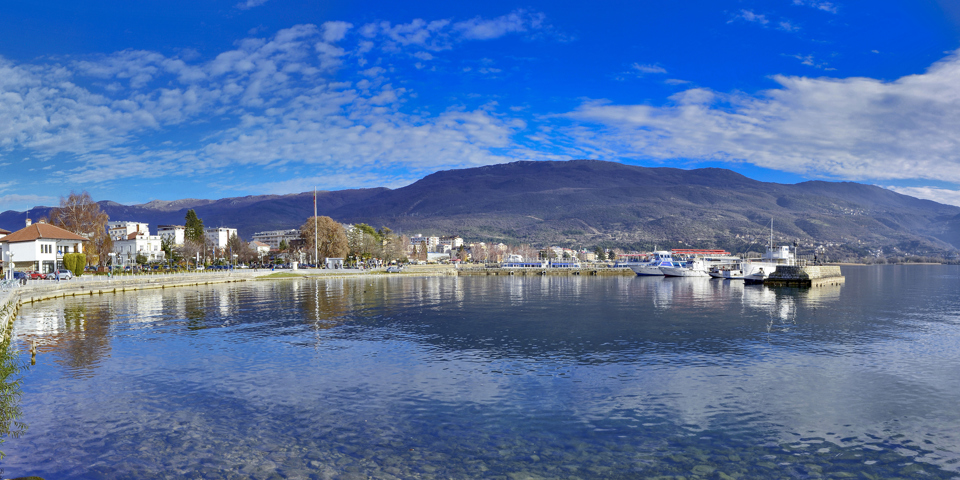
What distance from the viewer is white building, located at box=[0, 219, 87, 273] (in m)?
78.0

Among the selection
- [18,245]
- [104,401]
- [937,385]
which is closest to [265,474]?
[104,401]

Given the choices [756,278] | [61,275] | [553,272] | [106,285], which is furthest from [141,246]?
[756,278]

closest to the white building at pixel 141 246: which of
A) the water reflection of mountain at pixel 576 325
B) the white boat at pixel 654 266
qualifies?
the water reflection of mountain at pixel 576 325

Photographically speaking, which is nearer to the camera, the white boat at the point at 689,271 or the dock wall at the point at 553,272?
the white boat at the point at 689,271

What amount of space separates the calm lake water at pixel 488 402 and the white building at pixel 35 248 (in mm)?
56547

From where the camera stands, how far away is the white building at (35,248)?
78.0m

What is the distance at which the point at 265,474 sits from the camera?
11.7 meters

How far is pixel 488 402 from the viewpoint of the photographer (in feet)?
56.4

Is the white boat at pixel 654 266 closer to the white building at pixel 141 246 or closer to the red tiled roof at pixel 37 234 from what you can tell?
the red tiled roof at pixel 37 234

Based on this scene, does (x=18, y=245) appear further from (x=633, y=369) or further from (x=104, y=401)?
(x=633, y=369)

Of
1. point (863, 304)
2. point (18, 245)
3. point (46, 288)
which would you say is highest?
point (18, 245)

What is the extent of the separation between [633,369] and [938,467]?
34.4ft

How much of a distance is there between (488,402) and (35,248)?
287 feet

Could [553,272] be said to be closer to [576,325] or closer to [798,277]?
[798,277]
